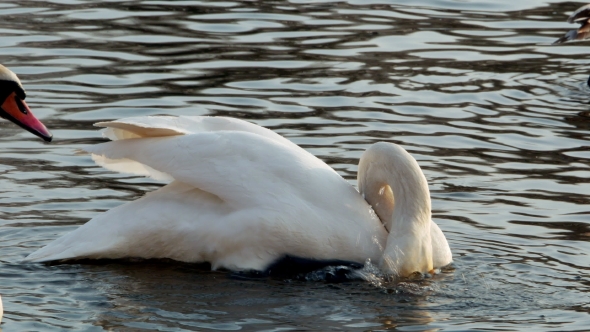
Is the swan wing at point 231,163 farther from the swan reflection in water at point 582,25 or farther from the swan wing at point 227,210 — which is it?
the swan reflection in water at point 582,25

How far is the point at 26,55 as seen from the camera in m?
12.8

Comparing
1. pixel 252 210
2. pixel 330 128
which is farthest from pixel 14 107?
pixel 330 128

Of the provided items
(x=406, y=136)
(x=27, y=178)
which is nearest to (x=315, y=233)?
(x=27, y=178)

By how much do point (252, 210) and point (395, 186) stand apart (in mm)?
828

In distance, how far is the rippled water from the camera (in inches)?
262

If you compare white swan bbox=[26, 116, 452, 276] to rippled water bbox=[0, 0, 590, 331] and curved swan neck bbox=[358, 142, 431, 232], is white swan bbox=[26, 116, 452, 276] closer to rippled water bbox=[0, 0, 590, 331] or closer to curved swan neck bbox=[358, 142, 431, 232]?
curved swan neck bbox=[358, 142, 431, 232]

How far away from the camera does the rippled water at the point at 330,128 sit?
21.8 ft

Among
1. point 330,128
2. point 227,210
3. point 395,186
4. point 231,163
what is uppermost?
point 231,163

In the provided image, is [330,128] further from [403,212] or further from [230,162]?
[403,212]

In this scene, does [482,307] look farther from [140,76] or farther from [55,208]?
[140,76]

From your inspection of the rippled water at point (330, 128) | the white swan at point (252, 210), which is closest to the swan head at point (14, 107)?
the white swan at point (252, 210)

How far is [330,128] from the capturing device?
34.7 ft

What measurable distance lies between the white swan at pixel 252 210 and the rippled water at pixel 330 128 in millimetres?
148

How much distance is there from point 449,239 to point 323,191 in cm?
120
